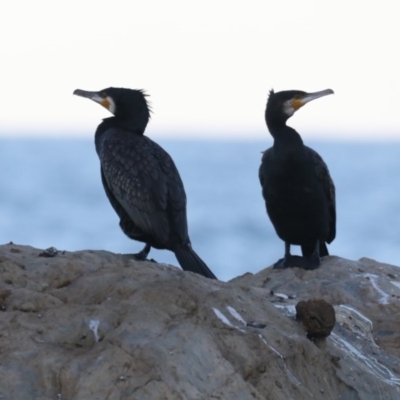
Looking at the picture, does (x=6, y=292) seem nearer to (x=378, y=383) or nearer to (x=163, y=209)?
(x=378, y=383)

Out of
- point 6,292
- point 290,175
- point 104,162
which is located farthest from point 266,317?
point 290,175

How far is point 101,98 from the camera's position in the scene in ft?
26.7

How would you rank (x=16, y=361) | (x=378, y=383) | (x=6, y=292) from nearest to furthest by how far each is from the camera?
(x=16, y=361) → (x=6, y=292) → (x=378, y=383)

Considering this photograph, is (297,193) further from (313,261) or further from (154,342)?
(154,342)

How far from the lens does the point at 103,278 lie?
5.34 metres

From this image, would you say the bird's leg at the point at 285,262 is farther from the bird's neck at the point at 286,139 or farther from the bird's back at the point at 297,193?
the bird's neck at the point at 286,139

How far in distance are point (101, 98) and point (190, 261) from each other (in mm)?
1607

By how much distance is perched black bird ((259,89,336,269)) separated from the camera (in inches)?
344

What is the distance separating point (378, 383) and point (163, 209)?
2.16 metres

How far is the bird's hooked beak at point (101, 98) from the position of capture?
805 centimetres

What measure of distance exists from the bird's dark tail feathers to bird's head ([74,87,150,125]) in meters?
1.16

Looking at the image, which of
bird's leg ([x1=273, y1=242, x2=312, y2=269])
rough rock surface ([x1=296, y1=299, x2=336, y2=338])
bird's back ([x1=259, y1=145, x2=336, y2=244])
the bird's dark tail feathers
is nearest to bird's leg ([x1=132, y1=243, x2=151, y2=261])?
the bird's dark tail feathers

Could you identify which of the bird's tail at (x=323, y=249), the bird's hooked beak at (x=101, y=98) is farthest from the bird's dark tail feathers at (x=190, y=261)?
the bird's tail at (x=323, y=249)

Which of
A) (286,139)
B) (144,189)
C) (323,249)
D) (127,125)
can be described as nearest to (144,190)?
(144,189)
